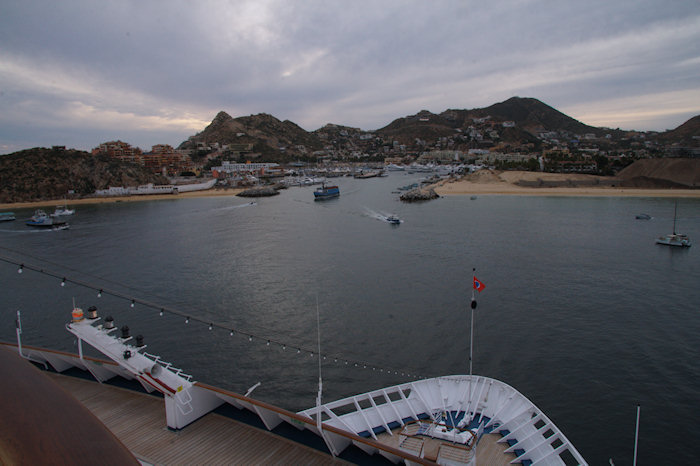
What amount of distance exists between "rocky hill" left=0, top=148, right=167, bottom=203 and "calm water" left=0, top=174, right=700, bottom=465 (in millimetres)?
37449

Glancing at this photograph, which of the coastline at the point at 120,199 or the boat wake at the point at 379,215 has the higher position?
the coastline at the point at 120,199

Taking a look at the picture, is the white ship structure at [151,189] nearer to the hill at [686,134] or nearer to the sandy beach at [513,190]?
the sandy beach at [513,190]

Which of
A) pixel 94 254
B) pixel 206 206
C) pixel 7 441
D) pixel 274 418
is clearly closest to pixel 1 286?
pixel 94 254

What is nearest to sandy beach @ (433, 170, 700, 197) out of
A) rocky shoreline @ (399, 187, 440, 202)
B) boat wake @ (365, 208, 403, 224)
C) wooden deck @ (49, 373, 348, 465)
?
rocky shoreline @ (399, 187, 440, 202)

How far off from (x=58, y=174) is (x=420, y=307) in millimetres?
72044

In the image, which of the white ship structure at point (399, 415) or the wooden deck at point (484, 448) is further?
the wooden deck at point (484, 448)

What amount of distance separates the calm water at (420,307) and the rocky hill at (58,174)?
37.4 meters

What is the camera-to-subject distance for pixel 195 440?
5.21 meters

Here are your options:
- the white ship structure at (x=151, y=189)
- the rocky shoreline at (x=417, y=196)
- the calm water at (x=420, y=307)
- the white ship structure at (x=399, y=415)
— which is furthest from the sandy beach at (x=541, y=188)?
the white ship structure at (x=399, y=415)

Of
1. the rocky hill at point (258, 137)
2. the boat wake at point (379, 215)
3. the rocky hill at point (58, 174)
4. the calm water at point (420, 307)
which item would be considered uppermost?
the rocky hill at point (258, 137)

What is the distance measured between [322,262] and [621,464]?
16206 millimetres

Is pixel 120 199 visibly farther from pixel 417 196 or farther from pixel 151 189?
pixel 417 196

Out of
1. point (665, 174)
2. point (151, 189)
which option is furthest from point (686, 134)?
point (151, 189)

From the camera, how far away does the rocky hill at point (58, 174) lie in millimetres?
60375
